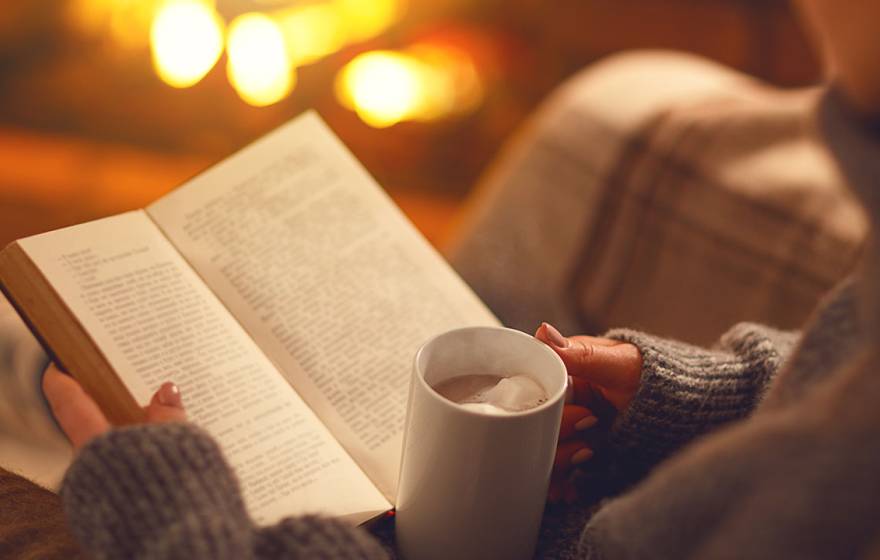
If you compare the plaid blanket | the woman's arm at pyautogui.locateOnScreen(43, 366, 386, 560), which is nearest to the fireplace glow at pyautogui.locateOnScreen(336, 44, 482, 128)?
the plaid blanket

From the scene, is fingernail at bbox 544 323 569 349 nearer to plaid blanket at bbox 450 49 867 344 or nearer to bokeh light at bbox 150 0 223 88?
plaid blanket at bbox 450 49 867 344

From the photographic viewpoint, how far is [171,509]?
0.42 m

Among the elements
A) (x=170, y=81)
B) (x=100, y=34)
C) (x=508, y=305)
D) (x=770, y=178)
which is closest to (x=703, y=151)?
(x=770, y=178)

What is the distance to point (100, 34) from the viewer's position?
202 centimetres

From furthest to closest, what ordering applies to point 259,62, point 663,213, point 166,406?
1. point 259,62
2. point 663,213
3. point 166,406

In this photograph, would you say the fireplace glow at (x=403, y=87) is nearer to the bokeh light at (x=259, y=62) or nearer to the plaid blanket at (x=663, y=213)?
the bokeh light at (x=259, y=62)

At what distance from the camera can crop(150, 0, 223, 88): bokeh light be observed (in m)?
1.78

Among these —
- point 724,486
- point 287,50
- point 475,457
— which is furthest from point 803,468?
point 287,50

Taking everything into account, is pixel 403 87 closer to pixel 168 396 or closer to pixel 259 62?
pixel 259 62

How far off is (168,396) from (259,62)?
1.47 m

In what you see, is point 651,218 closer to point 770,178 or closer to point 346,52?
point 770,178

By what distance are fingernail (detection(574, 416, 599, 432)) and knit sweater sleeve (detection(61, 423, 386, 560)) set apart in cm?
19

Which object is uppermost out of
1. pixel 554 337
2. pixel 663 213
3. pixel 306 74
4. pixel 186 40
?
pixel 186 40

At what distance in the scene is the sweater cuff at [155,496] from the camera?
41 centimetres
